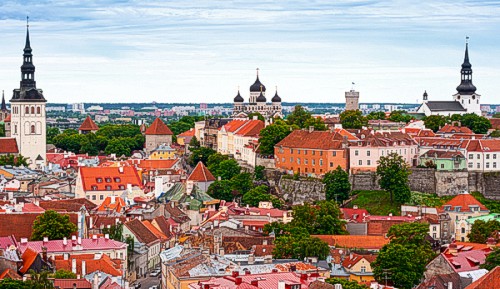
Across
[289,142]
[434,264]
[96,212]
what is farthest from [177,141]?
[434,264]

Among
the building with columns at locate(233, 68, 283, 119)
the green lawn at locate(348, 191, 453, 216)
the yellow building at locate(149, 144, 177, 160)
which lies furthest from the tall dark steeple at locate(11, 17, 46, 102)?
the green lawn at locate(348, 191, 453, 216)

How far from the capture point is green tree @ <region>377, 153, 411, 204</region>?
254 feet

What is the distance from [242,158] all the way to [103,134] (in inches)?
1957

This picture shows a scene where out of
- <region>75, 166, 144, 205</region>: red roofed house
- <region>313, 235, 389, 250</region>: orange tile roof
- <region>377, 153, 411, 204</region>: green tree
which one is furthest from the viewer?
<region>75, 166, 144, 205</region>: red roofed house

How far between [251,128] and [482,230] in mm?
42094

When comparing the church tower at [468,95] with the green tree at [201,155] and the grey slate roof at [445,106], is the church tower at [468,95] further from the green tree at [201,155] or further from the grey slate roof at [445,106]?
the green tree at [201,155]

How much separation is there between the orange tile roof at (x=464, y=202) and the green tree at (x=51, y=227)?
94.4 feet

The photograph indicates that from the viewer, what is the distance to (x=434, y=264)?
52.5m

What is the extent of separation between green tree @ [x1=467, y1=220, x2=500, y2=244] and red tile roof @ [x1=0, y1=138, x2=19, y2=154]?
67118 millimetres

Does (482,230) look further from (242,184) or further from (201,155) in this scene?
(201,155)

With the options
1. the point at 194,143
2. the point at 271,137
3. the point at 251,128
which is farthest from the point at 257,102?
the point at 271,137

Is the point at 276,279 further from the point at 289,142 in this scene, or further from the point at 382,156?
the point at 289,142

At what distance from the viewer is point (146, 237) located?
210 feet

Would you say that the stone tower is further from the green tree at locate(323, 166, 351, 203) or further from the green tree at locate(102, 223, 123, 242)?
the green tree at locate(102, 223, 123, 242)
